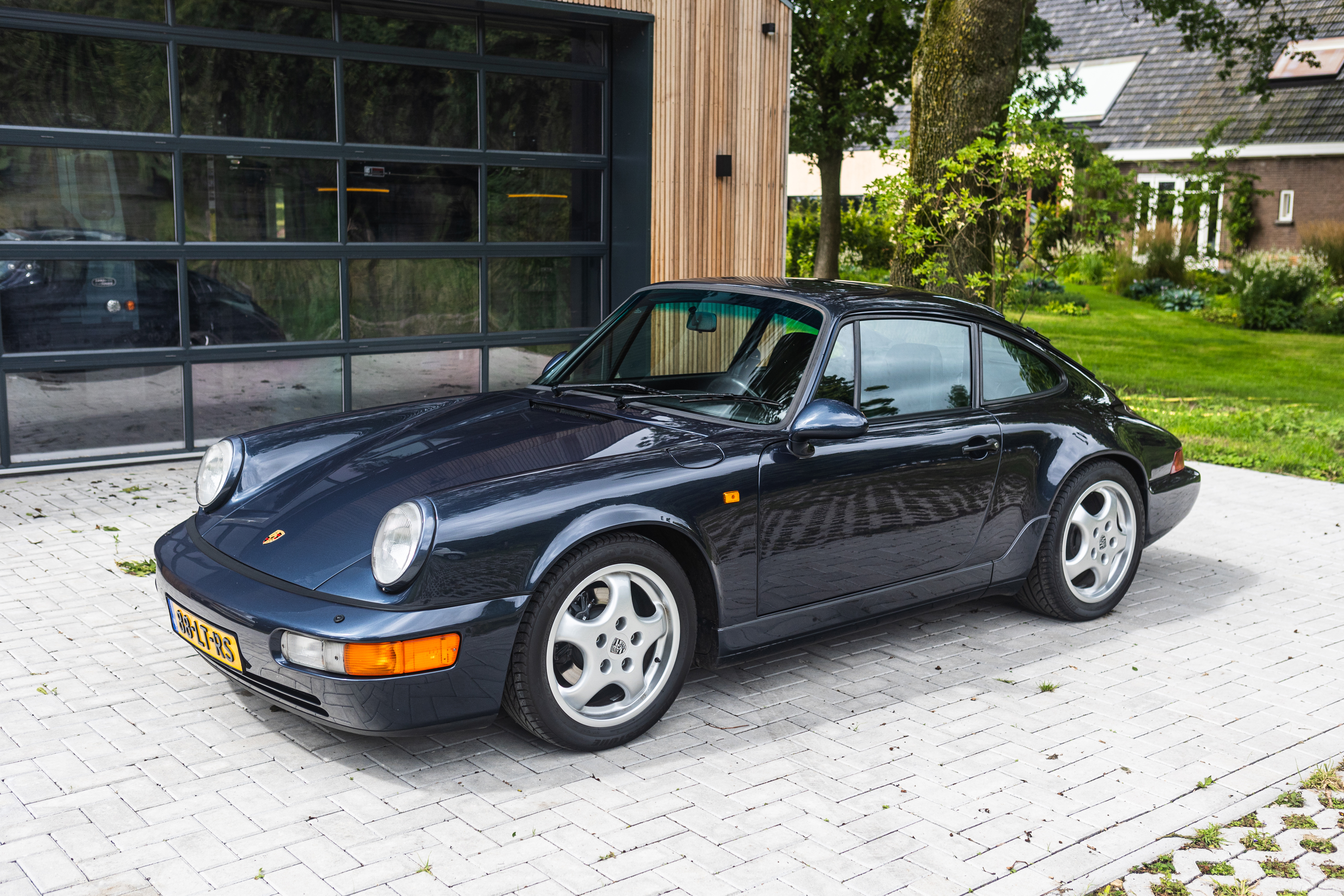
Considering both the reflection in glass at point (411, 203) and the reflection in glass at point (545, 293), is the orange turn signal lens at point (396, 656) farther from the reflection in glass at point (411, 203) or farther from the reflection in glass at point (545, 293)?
the reflection in glass at point (545, 293)

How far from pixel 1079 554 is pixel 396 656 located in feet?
11.2

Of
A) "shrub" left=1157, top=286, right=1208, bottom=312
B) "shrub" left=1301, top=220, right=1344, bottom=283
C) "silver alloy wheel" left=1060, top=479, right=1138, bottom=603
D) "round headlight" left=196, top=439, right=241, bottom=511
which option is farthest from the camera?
"shrub" left=1301, top=220, right=1344, bottom=283

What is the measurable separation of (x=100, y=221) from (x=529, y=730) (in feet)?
20.0

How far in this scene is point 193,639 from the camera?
3.95m

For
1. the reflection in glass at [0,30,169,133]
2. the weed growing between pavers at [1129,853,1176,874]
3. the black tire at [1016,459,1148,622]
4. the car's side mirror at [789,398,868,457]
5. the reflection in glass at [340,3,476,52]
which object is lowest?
the weed growing between pavers at [1129,853,1176,874]

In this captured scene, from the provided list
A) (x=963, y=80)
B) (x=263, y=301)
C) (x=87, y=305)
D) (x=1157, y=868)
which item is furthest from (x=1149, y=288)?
(x=1157, y=868)

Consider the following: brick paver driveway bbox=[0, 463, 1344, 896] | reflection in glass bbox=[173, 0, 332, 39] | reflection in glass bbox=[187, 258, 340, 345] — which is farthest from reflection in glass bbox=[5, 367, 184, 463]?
brick paver driveway bbox=[0, 463, 1344, 896]

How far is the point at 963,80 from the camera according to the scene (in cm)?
980

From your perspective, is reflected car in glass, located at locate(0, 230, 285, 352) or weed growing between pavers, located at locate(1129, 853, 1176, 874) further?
reflected car in glass, located at locate(0, 230, 285, 352)

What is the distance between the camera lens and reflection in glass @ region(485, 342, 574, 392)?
1002 centimetres

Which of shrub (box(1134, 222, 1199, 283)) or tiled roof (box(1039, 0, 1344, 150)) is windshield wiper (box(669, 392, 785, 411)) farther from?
tiled roof (box(1039, 0, 1344, 150))

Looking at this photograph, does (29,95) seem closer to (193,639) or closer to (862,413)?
(193,639)

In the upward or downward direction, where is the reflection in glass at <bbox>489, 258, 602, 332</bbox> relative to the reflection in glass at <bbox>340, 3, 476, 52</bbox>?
downward

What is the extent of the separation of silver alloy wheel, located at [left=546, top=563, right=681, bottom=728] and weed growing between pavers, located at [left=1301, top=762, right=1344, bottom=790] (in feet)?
7.05
